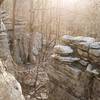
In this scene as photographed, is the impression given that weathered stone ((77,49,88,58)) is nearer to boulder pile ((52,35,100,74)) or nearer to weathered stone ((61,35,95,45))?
boulder pile ((52,35,100,74))

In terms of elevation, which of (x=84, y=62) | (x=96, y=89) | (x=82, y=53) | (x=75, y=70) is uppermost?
(x=82, y=53)

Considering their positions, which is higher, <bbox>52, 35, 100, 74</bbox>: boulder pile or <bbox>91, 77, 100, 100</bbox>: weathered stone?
<bbox>52, 35, 100, 74</bbox>: boulder pile

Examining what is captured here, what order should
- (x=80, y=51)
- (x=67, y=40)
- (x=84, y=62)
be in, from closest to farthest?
(x=84, y=62) < (x=80, y=51) < (x=67, y=40)

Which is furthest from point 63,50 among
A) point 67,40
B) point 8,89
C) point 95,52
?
point 8,89

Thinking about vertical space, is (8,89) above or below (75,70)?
above

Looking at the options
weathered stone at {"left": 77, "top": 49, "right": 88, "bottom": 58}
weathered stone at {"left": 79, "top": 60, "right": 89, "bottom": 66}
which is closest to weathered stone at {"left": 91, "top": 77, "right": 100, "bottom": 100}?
weathered stone at {"left": 79, "top": 60, "right": 89, "bottom": 66}

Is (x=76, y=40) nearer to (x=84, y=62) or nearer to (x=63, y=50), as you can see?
(x=63, y=50)

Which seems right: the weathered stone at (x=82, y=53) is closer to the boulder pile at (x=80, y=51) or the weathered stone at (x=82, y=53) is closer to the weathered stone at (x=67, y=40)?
the boulder pile at (x=80, y=51)

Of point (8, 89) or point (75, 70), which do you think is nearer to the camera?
point (8, 89)

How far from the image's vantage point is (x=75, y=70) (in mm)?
5059

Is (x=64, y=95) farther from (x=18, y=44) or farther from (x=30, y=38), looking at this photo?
(x=18, y=44)

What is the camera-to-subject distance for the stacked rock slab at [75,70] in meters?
4.82

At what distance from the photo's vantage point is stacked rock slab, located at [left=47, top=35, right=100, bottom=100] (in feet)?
15.8

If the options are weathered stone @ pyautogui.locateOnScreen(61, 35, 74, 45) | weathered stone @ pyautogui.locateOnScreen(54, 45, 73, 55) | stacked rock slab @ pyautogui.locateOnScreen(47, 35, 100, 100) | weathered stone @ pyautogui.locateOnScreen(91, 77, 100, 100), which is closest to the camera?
weathered stone @ pyautogui.locateOnScreen(91, 77, 100, 100)
